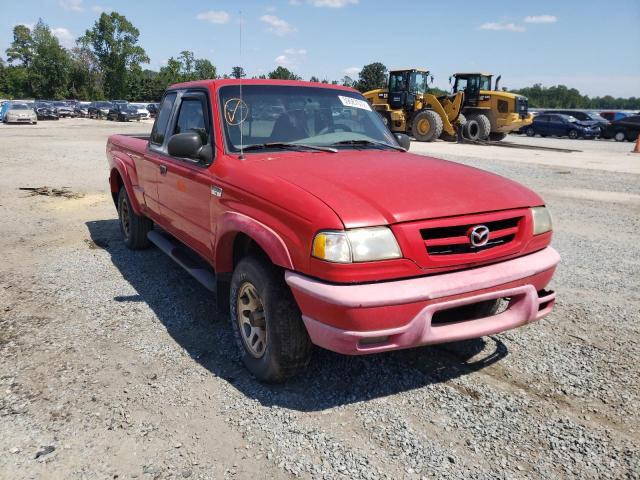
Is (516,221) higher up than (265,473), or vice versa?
(516,221)

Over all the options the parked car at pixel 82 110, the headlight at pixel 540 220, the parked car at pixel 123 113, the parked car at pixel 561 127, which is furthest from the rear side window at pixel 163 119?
the parked car at pixel 82 110

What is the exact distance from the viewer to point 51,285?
16.5 feet

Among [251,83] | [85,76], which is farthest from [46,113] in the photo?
[85,76]

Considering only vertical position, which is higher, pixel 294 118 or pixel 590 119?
pixel 590 119

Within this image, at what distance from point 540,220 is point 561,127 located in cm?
3166

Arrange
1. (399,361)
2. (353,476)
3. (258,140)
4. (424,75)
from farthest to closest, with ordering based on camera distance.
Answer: (424,75)
(258,140)
(399,361)
(353,476)

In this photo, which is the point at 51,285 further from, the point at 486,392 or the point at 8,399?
the point at 486,392

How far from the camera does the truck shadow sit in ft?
10.4

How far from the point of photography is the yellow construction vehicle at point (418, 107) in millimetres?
22875

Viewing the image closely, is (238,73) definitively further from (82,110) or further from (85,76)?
(85,76)

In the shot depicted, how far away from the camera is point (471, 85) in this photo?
75.3ft

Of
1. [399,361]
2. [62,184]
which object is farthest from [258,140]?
[62,184]

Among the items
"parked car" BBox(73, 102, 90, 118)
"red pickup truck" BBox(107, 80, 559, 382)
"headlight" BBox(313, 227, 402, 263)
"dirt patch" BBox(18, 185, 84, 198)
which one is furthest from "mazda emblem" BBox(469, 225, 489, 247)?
"parked car" BBox(73, 102, 90, 118)

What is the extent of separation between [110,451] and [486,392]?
7.05ft
